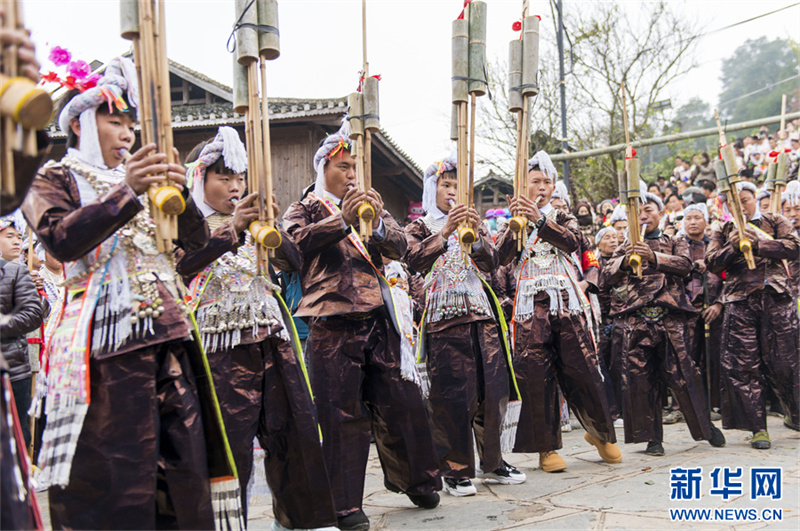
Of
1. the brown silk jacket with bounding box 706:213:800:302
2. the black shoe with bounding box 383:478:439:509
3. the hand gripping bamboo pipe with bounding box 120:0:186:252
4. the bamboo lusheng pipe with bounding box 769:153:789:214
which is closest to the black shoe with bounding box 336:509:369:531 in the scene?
the black shoe with bounding box 383:478:439:509

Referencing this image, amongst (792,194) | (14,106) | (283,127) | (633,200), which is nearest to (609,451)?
(633,200)

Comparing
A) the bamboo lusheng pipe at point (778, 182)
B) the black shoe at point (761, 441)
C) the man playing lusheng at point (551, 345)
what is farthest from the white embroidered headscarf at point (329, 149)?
the bamboo lusheng pipe at point (778, 182)

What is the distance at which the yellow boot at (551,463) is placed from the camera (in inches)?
205

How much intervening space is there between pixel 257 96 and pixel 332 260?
111 centimetres

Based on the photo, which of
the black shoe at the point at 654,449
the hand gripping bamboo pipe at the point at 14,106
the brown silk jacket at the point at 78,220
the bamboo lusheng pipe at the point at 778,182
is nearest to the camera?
the hand gripping bamboo pipe at the point at 14,106

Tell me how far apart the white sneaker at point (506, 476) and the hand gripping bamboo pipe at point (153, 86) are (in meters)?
3.10

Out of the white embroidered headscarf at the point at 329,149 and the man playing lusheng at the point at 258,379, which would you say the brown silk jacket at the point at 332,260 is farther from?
the man playing lusheng at the point at 258,379

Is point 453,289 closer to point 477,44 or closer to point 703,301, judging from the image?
point 477,44

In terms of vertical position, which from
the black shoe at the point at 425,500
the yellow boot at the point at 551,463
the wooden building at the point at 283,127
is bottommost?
the yellow boot at the point at 551,463

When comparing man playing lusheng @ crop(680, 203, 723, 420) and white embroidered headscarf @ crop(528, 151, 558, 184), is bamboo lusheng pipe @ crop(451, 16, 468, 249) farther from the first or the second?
man playing lusheng @ crop(680, 203, 723, 420)

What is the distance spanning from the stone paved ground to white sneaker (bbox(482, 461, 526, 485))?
0.21 feet

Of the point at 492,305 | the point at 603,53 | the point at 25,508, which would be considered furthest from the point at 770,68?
the point at 25,508

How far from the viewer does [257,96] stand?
10.8ft

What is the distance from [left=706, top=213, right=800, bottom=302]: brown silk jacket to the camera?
607 cm
